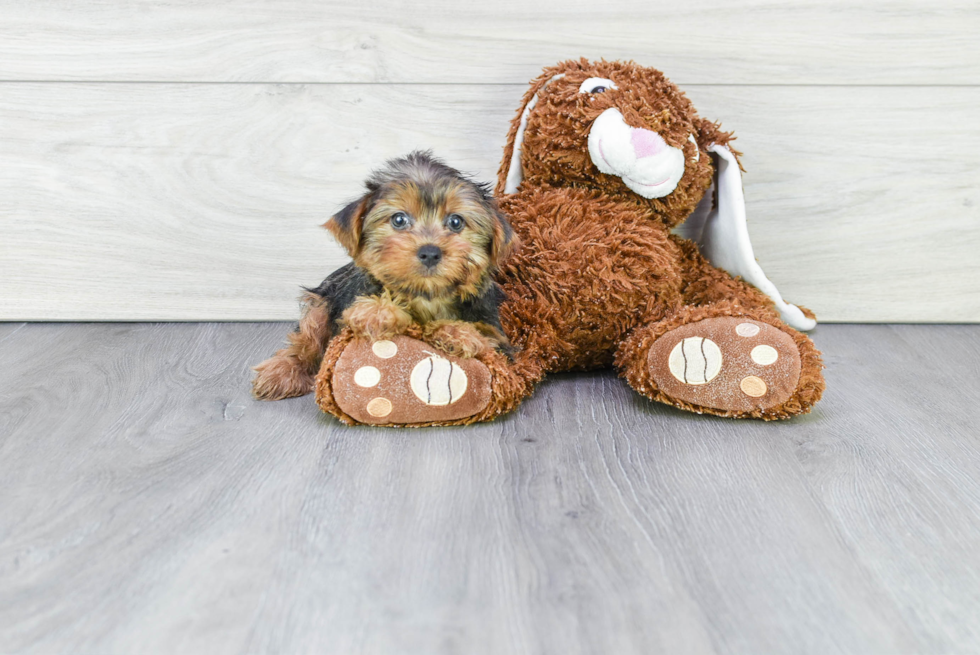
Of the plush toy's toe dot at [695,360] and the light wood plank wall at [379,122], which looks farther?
the light wood plank wall at [379,122]

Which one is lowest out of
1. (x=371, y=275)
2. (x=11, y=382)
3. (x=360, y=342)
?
(x=11, y=382)

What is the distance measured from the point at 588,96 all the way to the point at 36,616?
141cm

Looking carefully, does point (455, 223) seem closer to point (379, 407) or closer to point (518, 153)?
point (379, 407)

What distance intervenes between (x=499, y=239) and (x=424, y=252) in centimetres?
18

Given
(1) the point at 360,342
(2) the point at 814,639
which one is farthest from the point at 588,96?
(2) the point at 814,639

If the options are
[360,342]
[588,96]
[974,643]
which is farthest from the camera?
[588,96]

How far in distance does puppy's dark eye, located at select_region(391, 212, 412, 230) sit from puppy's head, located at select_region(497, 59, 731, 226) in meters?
0.48

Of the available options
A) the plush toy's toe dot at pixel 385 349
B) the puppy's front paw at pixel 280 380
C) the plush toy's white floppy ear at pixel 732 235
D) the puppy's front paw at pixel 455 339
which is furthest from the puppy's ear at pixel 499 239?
the plush toy's white floppy ear at pixel 732 235

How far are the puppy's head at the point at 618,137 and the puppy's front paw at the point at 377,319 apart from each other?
56 centimetres

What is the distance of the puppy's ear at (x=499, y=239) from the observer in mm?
1559

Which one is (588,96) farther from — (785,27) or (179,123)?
(179,123)

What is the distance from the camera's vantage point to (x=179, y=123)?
86.0 inches

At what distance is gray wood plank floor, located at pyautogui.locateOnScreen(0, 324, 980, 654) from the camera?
3.18 feet

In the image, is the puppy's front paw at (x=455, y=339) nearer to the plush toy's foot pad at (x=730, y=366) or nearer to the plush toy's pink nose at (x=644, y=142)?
the plush toy's foot pad at (x=730, y=366)
